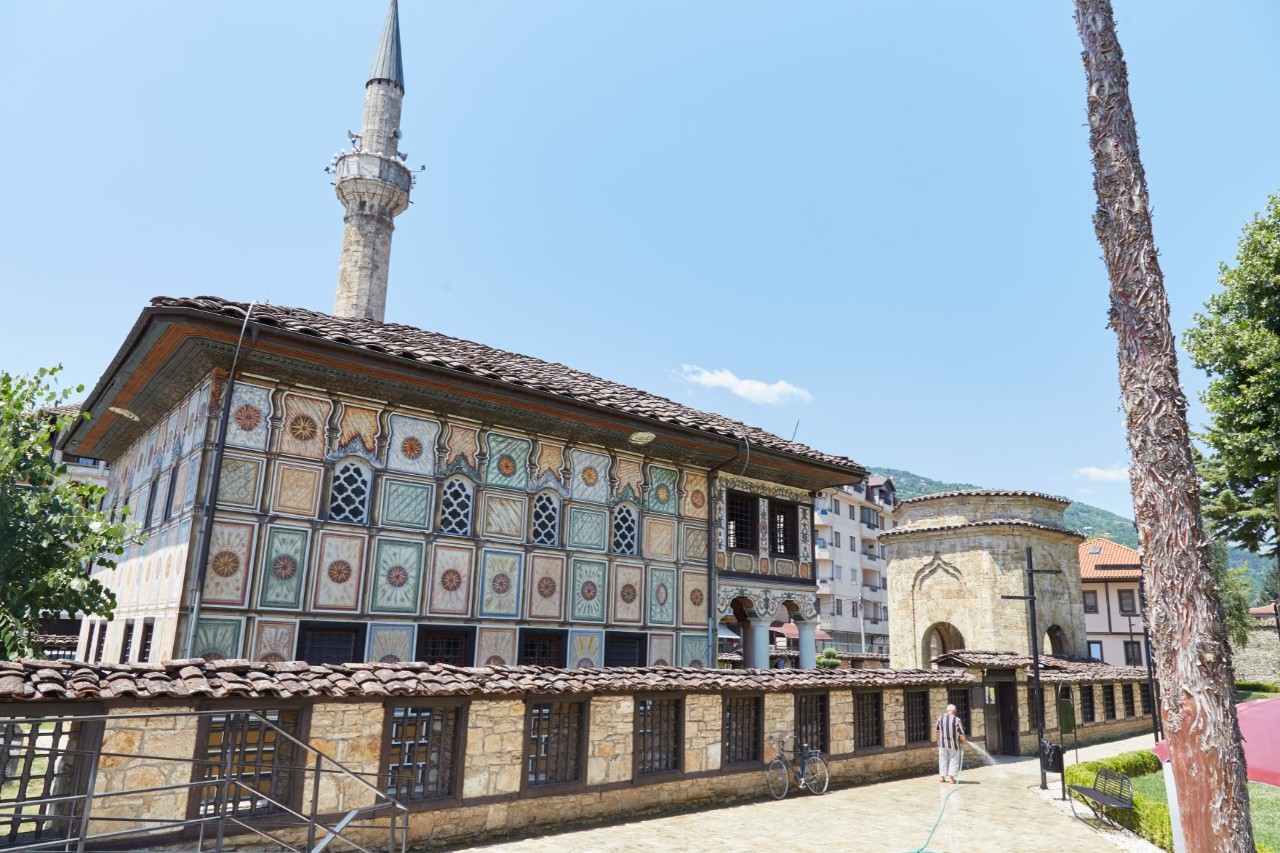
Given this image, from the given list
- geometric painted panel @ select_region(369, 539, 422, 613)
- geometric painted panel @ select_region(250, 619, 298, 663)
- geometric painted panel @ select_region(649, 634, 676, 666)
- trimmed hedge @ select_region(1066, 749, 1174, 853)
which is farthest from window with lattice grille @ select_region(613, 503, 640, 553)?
trimmed hedge @ select_region(1066, 749, 1174, 853)

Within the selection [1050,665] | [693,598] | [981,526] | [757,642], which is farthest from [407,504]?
[981,526]

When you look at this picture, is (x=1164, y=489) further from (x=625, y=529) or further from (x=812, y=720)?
(x=625, y=529)

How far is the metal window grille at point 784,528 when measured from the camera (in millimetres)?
16922

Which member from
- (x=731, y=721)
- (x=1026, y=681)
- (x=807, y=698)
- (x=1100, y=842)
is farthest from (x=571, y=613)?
(x=1026, y=681)

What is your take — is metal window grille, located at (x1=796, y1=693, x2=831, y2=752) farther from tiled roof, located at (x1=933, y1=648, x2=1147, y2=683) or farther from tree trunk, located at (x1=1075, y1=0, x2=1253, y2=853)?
tree trunk, located at (x1=1075, y1=0, x2=1253, y2=853)

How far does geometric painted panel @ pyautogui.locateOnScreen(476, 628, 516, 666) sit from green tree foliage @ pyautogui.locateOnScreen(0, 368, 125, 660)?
5160 mm

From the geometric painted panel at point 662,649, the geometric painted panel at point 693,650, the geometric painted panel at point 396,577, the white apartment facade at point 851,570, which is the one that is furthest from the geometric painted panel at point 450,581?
the white apartment facade at point 851,570

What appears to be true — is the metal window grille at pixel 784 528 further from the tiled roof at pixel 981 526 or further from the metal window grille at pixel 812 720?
the tiled roof at pixel 981 526

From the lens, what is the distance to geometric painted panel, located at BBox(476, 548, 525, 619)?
12.1 m

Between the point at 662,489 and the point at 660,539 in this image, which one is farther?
the point at 662,489

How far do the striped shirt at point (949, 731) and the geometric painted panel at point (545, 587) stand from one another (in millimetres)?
7087

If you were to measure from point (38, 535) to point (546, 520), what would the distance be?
7191 mm

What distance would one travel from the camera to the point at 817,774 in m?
12.8

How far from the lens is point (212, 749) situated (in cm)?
745
